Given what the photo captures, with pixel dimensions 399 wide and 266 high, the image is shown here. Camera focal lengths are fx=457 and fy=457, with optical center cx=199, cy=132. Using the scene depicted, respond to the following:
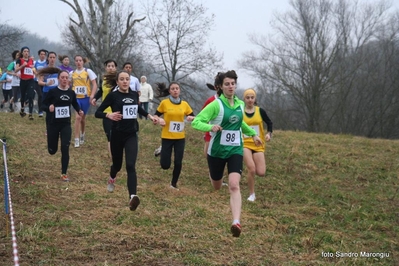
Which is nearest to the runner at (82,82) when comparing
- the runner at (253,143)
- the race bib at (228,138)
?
the runner at (253,143)

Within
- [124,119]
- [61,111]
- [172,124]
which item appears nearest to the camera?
[124,119]

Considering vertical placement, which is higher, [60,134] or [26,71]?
[26,71]

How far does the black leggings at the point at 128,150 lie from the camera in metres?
6.31

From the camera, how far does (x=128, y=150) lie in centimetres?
646

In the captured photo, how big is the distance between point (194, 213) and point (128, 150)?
1525 mm

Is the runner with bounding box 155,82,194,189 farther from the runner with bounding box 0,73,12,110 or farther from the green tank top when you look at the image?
the runner with bounding box 0,73,12,110

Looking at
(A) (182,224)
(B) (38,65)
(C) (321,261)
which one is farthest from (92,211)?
(B) (38,65)

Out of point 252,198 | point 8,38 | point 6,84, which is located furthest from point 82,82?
point 8,38

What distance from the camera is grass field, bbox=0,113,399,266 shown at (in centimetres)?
523

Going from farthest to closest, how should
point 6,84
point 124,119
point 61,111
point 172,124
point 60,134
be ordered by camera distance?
1. point 6,84
2. point 172,124
3. point 60,134
4. point 61,111
5. point 124,119

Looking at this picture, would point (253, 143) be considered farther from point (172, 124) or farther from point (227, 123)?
point (227, 123)

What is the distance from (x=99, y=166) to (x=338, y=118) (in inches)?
1160

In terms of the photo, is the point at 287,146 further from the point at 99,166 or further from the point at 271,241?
the point at 271,241

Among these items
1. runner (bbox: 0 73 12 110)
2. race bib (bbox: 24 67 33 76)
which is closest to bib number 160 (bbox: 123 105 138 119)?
race bib (bbox: 24 67 33 76)
